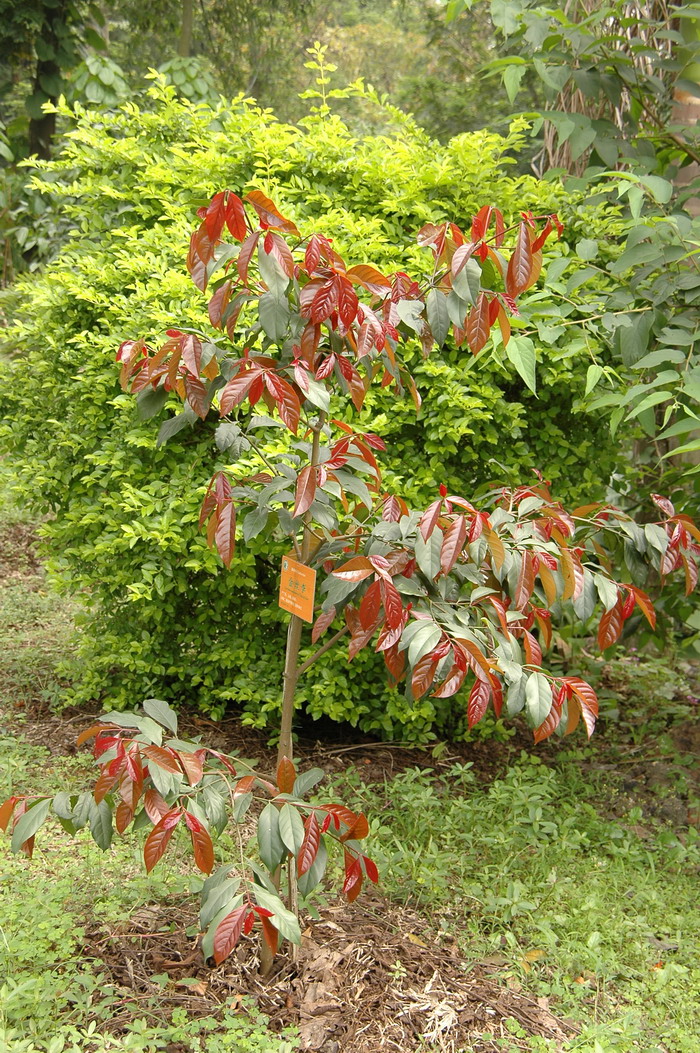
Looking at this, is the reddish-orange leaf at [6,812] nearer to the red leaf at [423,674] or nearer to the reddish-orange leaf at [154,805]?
the reddish-orange leaf at [154,805]

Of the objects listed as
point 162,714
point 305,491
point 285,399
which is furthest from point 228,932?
point 285,399

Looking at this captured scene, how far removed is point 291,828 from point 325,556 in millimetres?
597

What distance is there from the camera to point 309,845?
5.93 feet

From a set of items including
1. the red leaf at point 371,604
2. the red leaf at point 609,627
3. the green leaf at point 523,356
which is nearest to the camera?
the red leaf at point 371,604

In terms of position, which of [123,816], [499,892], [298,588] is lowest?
[499,892]

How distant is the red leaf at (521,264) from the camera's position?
1831 mm

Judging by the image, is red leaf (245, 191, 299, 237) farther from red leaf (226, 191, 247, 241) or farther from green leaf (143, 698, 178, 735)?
green leaf (143, 698, 178, 735)

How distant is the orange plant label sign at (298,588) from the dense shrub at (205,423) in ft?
3.63

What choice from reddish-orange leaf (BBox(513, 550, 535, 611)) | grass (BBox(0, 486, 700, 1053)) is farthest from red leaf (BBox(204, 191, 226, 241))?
grass (BBox(0, 486, 700, 1053))

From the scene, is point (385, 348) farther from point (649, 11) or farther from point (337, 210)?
point (649, 11)

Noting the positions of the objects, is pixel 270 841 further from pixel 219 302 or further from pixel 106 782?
pixel 219 302

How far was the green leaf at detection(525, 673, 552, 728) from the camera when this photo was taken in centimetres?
183

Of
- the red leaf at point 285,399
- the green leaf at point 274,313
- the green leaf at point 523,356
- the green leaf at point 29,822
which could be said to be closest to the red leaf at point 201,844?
the green leaf at point 29,822

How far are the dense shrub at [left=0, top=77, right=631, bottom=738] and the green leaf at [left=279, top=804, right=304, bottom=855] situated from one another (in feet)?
4.44
